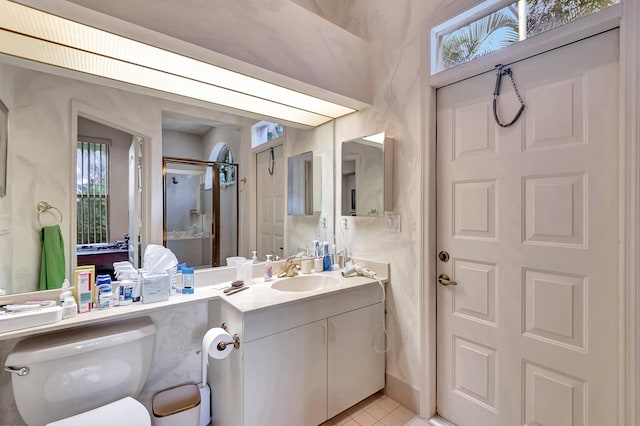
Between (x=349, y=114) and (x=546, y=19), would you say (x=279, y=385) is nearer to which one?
(x=349, y=114)

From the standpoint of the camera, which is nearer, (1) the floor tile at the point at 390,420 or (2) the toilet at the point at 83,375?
(2) the toilet at the point at 83,375

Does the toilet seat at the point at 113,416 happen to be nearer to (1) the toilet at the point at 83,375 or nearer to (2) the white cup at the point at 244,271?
(1) the toilet at the point at 83,375

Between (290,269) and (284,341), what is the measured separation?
2.06ft

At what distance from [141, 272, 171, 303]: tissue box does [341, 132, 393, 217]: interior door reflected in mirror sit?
1.32 m

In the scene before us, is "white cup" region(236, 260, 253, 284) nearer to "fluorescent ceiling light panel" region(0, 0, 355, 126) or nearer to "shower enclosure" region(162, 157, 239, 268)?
"shower enclosure" region(162, 157, 239, 268)

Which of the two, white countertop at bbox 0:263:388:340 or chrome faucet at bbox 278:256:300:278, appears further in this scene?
chrome faucet at bbox 278:256:300:278

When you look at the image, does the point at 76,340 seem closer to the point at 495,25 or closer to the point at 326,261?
the point at 326,261

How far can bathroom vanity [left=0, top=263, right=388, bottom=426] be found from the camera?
1.39m

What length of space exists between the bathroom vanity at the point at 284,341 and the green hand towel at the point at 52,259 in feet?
0.84

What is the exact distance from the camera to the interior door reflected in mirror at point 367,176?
1937 millimetres

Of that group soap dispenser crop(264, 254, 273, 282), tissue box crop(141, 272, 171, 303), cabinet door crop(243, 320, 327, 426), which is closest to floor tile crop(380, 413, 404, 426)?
cabinet door crop(243, 320, 327, 426)

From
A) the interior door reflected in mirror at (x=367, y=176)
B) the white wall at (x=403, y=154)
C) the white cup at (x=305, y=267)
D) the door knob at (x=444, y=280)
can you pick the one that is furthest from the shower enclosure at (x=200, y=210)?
the door knob at (x=444, y=280)

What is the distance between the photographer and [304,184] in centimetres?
234

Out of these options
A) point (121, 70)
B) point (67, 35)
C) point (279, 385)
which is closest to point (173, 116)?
point (121, 70)
